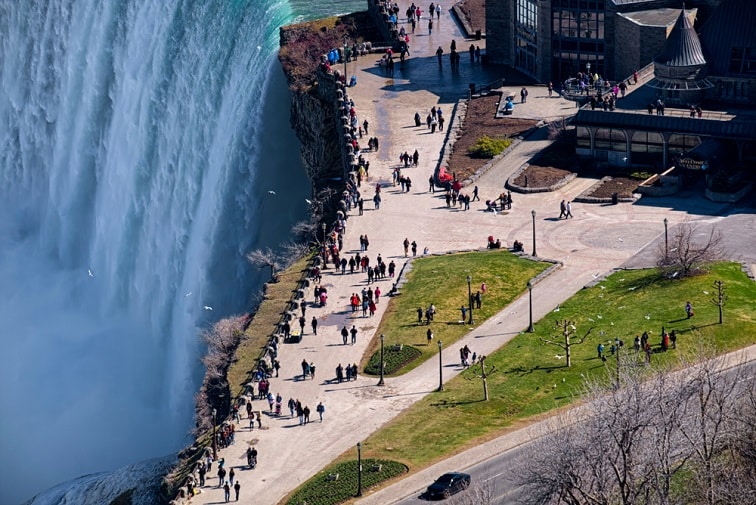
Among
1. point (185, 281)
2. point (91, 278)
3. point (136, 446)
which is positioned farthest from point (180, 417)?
point (91, 278)

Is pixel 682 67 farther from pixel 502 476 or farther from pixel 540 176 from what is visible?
pixel 502 476

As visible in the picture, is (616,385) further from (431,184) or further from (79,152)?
(79,152)

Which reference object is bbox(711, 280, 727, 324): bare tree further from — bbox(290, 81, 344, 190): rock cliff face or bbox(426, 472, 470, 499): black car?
bbox(290, 81, 344, 190): rock cliff face

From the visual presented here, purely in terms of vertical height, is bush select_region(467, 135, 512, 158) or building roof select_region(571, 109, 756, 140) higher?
building roof select_region(571, 109, 756, 140)

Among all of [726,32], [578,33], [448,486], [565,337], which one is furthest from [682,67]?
[448,486]

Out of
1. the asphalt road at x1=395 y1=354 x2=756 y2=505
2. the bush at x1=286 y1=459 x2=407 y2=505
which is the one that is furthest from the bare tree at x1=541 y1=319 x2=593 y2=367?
the bush at x1=286 y1=459 x2=407 y2=505

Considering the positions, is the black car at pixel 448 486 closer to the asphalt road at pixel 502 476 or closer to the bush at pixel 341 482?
the asphalt road at pixel 502 476
